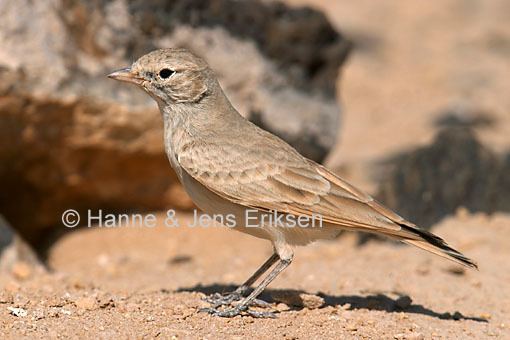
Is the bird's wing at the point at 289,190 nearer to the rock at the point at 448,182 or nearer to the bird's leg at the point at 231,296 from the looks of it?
the bird's leg at the point at 231,296

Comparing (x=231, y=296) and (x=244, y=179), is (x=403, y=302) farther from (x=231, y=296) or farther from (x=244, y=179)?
(x=244, y=179)

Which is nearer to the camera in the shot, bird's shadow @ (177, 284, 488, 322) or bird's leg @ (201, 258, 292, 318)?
bird's leg @ (201, 258, 292, 318)

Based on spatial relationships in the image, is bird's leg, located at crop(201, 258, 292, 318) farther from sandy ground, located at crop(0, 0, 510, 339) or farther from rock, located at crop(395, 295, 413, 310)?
rock, located at crop(395, 295, 413, 310)

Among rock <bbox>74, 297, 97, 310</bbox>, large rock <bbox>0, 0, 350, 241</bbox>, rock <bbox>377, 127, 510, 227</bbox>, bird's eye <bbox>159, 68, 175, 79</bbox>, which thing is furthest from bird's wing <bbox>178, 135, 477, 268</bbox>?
rock <bbox>377, 127, 510, 227</bbox>

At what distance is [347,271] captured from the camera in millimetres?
7148

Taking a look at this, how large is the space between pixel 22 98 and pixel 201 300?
2.83m

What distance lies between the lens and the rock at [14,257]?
290 inches

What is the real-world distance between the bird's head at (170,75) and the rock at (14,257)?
2.41 metres

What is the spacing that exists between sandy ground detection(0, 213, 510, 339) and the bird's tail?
1.68ft

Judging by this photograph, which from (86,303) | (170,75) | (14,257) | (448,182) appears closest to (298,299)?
(86,303)

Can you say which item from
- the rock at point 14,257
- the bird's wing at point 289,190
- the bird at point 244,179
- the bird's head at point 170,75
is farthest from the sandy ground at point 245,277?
the bird's head at point 170,75

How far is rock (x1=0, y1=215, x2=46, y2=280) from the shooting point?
24.1 feet

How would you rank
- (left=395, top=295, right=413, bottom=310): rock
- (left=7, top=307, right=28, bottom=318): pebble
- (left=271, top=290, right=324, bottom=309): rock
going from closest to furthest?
(left=7, top=307, right=28, bottom=318): pebble
(left=271, top=290, right=324, bottom=309): rock
(left=395, top=295, right=413, bottom=310): rock

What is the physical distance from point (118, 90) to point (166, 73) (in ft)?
7.08
